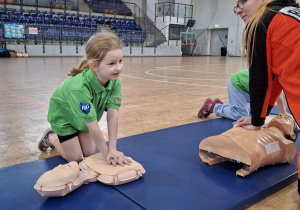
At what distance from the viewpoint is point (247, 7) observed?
3.92 feet

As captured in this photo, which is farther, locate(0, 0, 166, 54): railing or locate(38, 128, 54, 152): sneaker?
locate(0, 0, 166, 54): railing

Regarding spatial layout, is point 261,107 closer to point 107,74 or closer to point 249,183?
point 249,183

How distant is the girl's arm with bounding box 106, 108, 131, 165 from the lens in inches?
50.6

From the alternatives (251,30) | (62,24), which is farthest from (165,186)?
(62,24)

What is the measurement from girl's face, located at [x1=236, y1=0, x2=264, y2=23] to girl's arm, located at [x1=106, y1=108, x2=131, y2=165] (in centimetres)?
76

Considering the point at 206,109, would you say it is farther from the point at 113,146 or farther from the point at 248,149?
the point at 113,146

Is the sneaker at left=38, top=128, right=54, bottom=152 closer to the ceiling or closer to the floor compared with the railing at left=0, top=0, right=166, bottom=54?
closer to the floor

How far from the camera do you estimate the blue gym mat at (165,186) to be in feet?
3.47

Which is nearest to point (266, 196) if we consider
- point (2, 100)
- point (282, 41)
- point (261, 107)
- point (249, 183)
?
point (249, 183)

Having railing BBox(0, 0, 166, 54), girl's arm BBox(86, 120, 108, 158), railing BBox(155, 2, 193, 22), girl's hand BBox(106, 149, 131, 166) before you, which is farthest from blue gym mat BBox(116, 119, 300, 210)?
railing BBox(155, 2, 193, 22)

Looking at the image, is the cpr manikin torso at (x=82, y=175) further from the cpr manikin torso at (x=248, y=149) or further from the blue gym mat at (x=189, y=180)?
the cpr manikin torso at (x=248, y=149)

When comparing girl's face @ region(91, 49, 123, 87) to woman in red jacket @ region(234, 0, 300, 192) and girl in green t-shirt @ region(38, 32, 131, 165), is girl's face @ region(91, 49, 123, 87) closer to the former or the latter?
girl in green t-shirt @ region(38, 32, 131, 165)

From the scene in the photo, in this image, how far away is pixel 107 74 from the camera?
1290mm

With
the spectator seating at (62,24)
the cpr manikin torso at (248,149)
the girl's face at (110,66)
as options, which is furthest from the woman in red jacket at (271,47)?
the spectator seating at (62,24)
